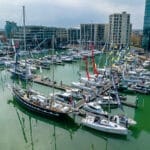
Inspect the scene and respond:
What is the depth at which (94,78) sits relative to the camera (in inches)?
1716

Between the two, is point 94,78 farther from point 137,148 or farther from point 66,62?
point 66,62

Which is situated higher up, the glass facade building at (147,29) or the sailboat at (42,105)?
the glass facade building at (147,29)

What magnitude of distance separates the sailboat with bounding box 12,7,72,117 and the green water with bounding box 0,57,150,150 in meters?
0.90

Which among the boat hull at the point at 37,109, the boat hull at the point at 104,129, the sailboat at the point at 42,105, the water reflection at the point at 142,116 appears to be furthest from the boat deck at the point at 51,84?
the boat hull at the point at 104,129

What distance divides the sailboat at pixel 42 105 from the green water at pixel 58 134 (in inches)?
35.3

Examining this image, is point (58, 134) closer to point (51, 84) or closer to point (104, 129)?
point (104, 129)

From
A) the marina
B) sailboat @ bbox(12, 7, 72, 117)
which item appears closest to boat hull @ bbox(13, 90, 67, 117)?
sailboat @ bbox(12, 7, 72, 117)

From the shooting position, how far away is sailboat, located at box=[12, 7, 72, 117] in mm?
27927

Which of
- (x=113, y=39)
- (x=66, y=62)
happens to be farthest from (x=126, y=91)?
(x=113, y=39)

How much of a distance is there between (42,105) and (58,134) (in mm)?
5351

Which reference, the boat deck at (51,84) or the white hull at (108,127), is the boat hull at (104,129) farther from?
the boat deck at (51,84)

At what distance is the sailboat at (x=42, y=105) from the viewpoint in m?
27.9

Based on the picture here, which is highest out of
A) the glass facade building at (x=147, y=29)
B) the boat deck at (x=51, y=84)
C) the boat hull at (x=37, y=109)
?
the glass facade building at (x=147, y=29)

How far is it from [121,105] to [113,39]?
74.2 meters
